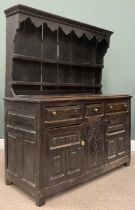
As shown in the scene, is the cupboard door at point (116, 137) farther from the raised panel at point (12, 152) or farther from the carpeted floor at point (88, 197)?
the raised panel at point (12, 152)

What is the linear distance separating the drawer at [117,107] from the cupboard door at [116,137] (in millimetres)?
79

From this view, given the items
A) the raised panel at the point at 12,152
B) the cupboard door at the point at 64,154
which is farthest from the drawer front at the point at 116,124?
the raised panel at the point at 12,152

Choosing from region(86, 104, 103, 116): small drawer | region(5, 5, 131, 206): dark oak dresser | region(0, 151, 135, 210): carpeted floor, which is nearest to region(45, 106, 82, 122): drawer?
region(5, 5, 131, 206): dark oak dresser

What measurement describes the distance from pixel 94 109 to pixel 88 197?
0.84 metres

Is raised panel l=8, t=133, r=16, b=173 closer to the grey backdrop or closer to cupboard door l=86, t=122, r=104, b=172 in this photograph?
cupboard door l=86, t=122, r=104, b=172

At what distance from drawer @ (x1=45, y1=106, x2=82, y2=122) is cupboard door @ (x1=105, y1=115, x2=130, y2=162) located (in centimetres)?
52

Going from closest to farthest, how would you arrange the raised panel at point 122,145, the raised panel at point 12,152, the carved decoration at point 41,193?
the carved decoration at point 41,193 → the raised panel at point 12,152 → the raised panel at point 122,145

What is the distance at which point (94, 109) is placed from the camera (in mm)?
2525

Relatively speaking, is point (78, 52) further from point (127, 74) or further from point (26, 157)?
point (26, 157)

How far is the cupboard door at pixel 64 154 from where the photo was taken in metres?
2.13

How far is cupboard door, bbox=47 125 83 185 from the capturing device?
213cm

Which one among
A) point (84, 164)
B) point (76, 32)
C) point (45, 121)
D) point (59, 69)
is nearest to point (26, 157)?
point (45, 121)

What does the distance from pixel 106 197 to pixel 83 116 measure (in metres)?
0.77

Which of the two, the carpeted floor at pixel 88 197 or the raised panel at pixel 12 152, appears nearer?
the carpeted floor at pixel 88 197
